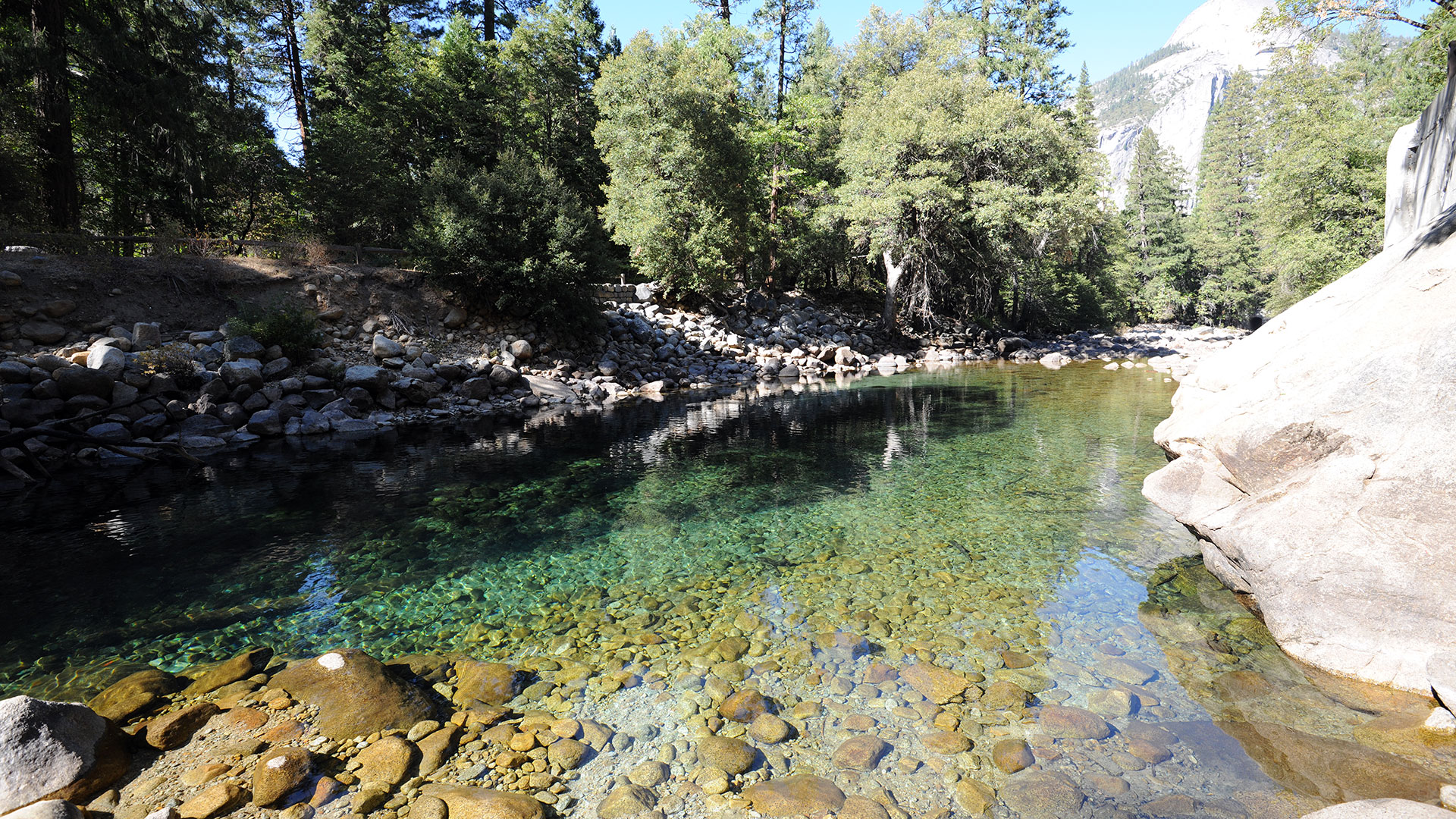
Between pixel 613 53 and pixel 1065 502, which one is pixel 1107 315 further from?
pixel 1065 502

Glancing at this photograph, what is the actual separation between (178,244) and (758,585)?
2080 cm

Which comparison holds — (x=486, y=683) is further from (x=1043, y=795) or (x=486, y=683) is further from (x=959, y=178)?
(x=959, y=178)

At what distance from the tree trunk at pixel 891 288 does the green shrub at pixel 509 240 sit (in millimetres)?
14261

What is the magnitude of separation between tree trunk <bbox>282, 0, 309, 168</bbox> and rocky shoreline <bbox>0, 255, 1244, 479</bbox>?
11.5m

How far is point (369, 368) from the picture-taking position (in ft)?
52.2

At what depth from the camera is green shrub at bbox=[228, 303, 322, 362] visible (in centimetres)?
1523

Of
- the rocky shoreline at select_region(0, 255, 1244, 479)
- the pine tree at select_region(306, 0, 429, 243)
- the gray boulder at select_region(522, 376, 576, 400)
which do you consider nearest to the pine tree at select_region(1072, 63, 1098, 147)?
the rocky shoreline at select_region(0, 255, 1244, 479)

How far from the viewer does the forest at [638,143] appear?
54.1 ft

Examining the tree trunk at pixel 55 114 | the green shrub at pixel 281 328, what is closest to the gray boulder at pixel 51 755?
the green shrub at pixel 281 328

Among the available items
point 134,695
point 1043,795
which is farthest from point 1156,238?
point 134,695

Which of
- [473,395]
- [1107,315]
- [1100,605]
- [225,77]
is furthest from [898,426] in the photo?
[1107,315]

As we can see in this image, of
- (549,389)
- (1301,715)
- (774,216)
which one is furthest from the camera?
(774,216)

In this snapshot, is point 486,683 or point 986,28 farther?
point 986,28

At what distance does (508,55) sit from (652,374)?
17.2 m
